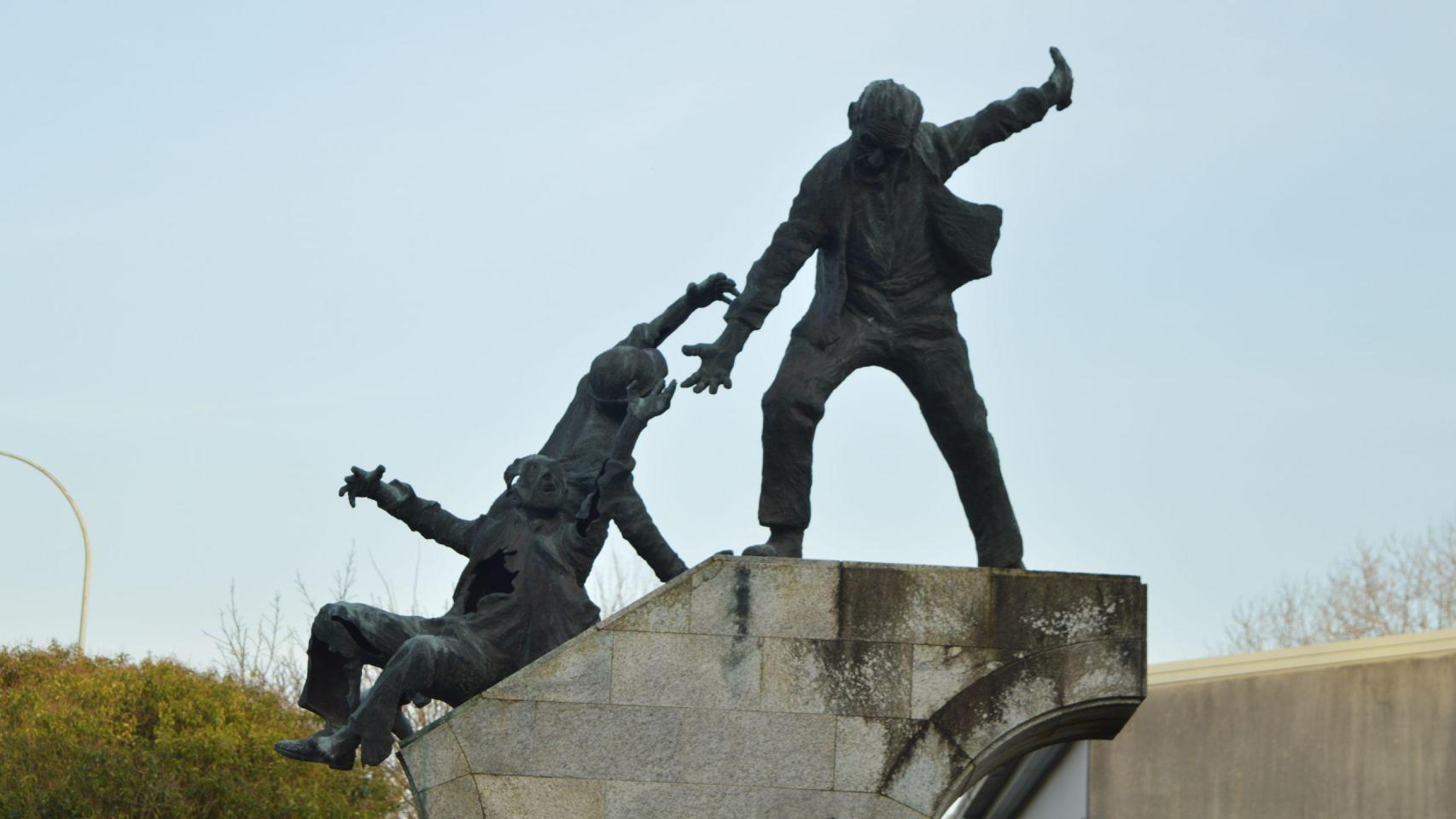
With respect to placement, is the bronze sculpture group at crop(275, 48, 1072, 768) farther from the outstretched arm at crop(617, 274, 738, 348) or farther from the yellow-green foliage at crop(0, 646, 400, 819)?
the yellow-green foliage at crop(0, 646, 400, 819)

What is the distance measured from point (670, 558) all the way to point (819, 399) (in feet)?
4.12

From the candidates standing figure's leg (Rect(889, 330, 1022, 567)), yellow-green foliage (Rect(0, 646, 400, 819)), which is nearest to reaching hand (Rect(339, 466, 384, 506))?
standing figure's leg (Rect(889, 330, 1022, 567))

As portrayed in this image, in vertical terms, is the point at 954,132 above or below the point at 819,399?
above

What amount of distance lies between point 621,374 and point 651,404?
2.44 feet

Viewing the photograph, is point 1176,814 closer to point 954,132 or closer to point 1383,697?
point 1383,697

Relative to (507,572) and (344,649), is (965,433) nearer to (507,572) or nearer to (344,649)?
(507,572)

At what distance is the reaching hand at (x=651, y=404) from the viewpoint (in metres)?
10.7

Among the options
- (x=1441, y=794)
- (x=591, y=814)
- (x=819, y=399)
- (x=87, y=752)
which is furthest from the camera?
(x=87, y=752)

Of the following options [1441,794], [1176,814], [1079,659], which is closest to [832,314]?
[1079,659]

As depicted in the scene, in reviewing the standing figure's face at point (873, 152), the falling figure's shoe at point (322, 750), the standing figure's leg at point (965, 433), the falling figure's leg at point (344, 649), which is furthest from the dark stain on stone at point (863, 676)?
the standing figure's face at point (873, 152)

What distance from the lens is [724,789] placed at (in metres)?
9.52

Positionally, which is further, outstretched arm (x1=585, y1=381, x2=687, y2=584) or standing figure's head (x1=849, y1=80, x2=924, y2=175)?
outstretched arm (x1=585, y1=381, x2=687, y2=584)

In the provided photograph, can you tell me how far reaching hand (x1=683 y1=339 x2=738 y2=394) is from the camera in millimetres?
10273

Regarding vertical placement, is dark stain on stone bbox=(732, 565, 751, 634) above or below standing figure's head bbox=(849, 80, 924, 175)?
below
